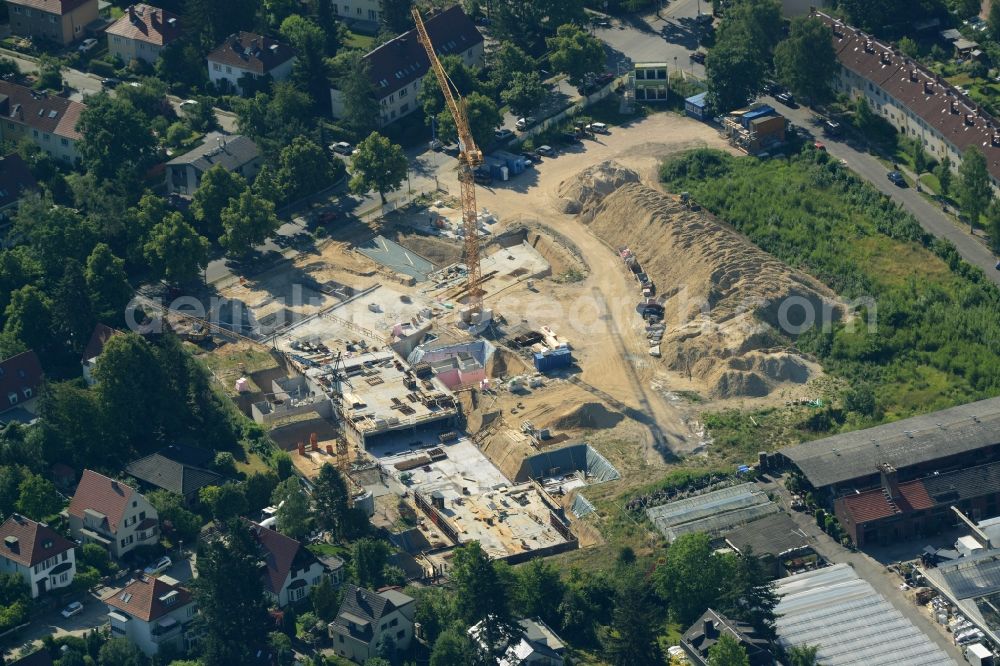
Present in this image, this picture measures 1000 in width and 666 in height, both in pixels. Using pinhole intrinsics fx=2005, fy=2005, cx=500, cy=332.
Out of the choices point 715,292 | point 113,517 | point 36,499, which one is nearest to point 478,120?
point 715,292

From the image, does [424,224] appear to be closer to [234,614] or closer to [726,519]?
[726,519]

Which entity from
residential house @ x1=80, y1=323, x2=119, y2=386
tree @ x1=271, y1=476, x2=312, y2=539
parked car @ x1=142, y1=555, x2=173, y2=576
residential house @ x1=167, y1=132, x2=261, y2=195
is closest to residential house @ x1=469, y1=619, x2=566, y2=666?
tree @ x1=271, y1=476, x2=312, y2=539

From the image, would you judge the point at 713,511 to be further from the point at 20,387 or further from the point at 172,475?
the point at 20,387

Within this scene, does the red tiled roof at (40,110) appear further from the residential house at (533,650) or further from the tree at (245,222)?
the residential house at (533,650)

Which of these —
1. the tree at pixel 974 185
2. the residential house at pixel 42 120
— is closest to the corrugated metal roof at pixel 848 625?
the tree at pixel 974 185

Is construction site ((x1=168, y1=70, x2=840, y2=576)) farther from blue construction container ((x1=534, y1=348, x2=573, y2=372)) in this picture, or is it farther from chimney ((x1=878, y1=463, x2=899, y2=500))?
chimney ((x1=878, y1=463, x2=899, y2=500))

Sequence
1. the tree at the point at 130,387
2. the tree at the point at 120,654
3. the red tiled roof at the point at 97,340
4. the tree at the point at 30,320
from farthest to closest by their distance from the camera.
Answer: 1. the tree at the point at 30,320
2. the red tiled roof at the point at 97,340
3. the tree at the point at 130,387
4. the tree at the point at 120,654
